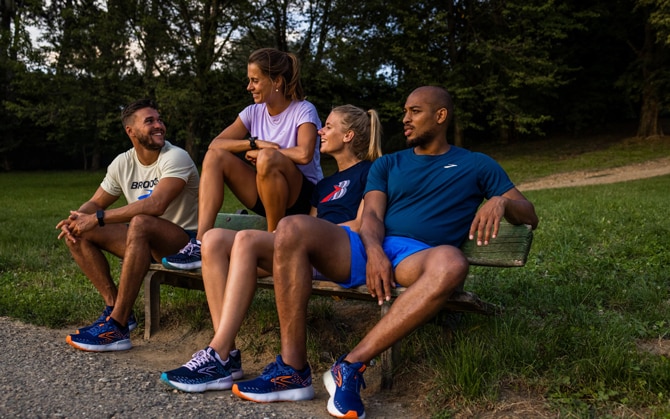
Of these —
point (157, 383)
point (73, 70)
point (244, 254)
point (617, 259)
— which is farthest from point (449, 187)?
point (73, 70)

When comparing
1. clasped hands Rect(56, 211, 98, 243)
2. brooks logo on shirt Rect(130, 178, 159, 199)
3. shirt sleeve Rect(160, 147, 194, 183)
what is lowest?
clasped hands Rect(56, 211, 98, 243)

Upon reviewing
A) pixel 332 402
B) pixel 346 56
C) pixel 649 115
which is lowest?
pixel 332 402

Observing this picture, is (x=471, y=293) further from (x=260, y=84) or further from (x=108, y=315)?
(x=108, y=315)

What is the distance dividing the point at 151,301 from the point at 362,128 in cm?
185

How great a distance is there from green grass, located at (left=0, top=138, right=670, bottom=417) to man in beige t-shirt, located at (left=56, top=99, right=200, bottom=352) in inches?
20.9

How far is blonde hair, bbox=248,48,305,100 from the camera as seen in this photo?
4.57 metres

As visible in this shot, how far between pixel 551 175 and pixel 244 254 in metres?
17.6

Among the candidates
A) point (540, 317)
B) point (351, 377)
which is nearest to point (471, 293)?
point (351, 377)

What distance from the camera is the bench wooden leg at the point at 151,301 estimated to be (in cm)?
452

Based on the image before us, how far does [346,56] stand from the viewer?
24109 millimetres

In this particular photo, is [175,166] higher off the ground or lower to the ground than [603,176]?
higher

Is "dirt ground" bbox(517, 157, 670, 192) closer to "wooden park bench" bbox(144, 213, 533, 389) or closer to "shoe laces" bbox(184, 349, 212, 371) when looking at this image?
"wooden park bench" bbox(144, 213, 533, 389)

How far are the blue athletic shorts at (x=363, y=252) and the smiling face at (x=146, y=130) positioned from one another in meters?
1.90

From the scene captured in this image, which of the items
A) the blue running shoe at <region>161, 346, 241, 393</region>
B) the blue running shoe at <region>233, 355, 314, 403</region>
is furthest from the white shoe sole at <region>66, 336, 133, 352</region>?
the blue running shoe at <region>233, 355, 314, 403</region>
